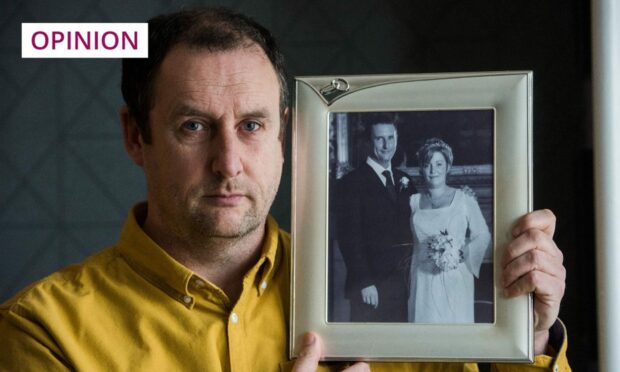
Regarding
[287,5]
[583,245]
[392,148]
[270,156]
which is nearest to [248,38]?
[270,156]

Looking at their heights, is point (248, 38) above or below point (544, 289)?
above

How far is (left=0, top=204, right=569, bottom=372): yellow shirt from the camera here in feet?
3.89

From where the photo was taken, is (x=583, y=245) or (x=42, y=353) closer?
(x=42, y=353)

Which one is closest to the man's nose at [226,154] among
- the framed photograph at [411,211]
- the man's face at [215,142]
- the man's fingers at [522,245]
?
the man's face at [215,142]

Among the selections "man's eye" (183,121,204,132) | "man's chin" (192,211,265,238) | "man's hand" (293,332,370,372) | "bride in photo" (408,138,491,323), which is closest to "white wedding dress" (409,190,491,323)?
"bride in photo" (408,138,491,323)

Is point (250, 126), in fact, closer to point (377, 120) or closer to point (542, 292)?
point (377, 120)

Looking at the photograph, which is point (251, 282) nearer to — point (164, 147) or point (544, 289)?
point (164, 147)

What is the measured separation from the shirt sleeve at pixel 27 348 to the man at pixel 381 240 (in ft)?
1.49

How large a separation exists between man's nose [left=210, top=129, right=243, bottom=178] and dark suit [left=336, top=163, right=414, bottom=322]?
171 millimetres

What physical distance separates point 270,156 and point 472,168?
331 millimetres

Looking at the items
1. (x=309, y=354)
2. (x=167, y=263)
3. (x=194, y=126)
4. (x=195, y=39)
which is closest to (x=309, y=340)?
(x=309, y=354)

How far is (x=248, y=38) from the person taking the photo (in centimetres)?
131

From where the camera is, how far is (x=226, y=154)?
119 centimetres

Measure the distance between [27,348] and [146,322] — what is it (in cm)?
18
